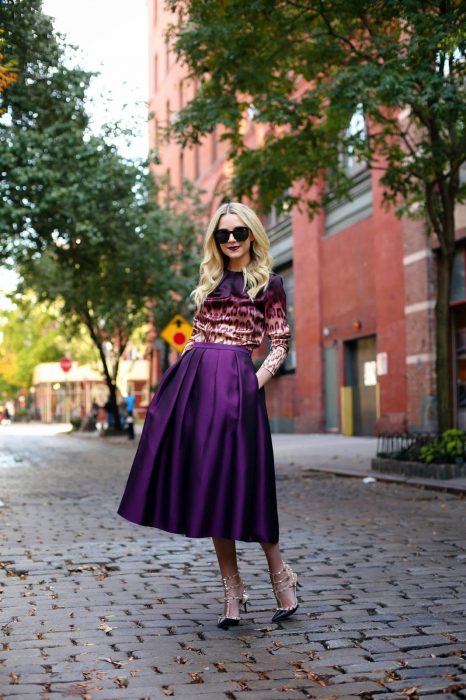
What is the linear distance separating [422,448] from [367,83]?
199 inches

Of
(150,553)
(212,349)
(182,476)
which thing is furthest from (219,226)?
(150,553)

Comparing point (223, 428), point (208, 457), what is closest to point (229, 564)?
point (208, 457)

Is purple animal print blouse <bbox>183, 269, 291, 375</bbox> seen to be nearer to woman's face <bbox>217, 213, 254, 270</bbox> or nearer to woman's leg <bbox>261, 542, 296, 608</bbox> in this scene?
woman's face <bbox>217, 213, 254, 270</bbox>

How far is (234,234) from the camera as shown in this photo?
4520 millimetres

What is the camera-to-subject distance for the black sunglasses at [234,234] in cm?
450

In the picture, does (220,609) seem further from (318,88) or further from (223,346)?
(318,88)

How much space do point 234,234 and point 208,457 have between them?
3.68 feet

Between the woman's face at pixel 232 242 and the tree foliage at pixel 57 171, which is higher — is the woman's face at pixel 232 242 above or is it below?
below

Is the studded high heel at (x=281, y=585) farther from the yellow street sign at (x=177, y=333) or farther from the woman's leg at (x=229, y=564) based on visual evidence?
the yellow street sign at (x=177, y=333)

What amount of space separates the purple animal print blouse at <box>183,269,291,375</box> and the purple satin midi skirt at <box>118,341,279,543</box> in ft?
0.32

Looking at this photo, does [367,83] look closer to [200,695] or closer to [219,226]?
[219,226]

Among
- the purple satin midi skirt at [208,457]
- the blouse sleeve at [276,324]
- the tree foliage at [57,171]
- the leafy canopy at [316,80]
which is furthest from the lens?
the tree foliage at [57,171]

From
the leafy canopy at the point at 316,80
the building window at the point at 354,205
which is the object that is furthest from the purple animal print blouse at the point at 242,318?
the building window at the point at 354,205

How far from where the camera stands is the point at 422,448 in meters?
12.8
